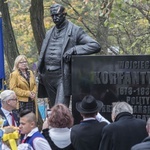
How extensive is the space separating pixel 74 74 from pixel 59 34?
76 centimetres

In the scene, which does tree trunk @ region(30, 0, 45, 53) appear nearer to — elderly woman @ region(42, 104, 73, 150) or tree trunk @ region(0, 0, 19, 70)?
tree trunk @ region(0, 0, 19, 70)

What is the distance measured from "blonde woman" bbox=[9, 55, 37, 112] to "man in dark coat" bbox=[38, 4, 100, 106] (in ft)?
5.23

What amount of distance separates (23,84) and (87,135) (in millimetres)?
4926

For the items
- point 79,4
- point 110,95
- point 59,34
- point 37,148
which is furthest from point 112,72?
point 79,4

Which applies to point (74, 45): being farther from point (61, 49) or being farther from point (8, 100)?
point (8, 100)

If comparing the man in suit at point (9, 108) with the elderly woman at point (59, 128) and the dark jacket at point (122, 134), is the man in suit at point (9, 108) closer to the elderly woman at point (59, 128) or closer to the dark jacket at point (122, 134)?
the elderly woman at point (59, 128)

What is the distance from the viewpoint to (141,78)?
930 cm

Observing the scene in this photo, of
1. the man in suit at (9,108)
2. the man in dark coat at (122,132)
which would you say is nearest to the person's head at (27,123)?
the man in dark coat at (122,132)

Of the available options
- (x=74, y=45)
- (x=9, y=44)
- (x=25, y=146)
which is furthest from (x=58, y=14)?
(x=9, y=44)

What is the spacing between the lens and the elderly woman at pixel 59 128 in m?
6.52

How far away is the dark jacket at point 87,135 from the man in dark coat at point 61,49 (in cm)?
273

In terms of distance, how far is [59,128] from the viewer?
654 centimetres

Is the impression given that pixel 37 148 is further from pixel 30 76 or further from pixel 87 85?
pixel 30 76

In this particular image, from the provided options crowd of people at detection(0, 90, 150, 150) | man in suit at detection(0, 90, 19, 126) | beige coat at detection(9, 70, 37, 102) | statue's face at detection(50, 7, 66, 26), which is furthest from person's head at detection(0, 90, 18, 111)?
beige coat at detection(9, 70, 37, 102)
